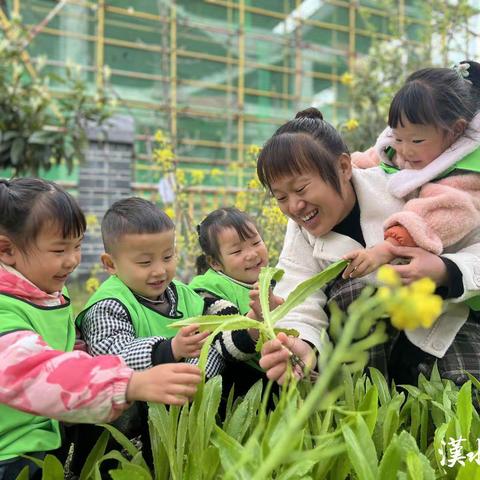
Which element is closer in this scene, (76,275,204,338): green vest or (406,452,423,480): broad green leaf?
(406,452,423,480): broad green leaf

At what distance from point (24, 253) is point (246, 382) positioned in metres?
0.76

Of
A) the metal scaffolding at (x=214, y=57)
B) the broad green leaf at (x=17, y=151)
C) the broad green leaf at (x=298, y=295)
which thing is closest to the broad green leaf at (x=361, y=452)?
the broad green leaf at (x=298, y=295)

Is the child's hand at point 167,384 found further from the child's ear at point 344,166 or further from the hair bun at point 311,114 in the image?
the hair bun at point 311,114

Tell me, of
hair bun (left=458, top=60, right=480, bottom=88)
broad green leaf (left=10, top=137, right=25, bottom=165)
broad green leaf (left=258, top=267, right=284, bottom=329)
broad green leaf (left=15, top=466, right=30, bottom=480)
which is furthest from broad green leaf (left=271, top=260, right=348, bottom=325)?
broad green leaf (left=10, top=137, right=25, bottom=165)

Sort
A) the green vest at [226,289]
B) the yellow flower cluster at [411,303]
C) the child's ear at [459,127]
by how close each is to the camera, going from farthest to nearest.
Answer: the green vest at [226,289] < the child's ear at [459,127] < the yellow flower cluster at [411,303]

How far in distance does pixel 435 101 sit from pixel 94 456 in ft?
3.82

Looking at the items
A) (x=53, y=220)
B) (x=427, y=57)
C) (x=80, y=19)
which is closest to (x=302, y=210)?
(x=53, y=220)

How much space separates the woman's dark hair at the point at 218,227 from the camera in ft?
6.41

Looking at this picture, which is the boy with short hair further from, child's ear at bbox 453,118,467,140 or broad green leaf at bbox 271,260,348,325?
child's ear at bbox 453,118,467,140

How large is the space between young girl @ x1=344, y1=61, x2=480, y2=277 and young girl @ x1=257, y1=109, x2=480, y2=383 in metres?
0.05

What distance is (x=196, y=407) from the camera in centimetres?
108

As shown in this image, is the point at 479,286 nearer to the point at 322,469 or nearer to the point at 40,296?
the point at 322,469

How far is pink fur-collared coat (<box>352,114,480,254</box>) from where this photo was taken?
1415 mm

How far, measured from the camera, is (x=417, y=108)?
1491 millimetres
